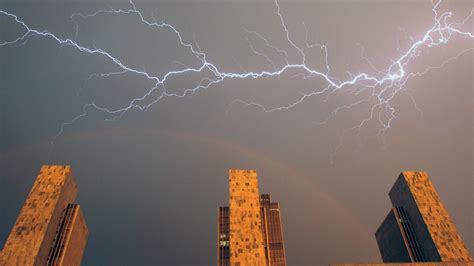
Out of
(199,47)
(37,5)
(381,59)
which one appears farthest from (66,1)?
(381,59)

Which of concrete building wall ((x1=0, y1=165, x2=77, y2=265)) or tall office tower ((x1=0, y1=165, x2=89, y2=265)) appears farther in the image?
tall office tower ((x1=0, y1=165, x2=89, y2=265))

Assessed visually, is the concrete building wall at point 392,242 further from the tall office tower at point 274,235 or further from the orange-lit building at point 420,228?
the tall office tower at point 274,235

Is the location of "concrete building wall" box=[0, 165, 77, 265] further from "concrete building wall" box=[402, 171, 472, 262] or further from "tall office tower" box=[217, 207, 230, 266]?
"concrete building wall" box=[402, 171, 472, 262]

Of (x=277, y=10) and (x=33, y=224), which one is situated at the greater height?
(x=277, y=10)

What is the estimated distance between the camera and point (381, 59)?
112m

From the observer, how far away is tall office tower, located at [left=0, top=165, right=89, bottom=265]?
67.7 m

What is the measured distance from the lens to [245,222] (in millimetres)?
79438

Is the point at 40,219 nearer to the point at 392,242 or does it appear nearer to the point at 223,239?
the point at 223,239

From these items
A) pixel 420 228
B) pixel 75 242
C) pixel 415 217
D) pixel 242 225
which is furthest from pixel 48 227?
pixel 415 217

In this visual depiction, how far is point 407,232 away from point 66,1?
11624 centimetres

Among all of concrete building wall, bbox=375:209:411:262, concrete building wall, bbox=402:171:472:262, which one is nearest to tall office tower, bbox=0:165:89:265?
concrete building wall, bbox=375:209:411:262

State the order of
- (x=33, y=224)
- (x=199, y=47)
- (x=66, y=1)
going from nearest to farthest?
(x=33, y=224) → (x=66, y=1) → (x=199, y=47)

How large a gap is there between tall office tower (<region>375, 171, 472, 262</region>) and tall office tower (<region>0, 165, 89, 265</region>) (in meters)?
79.9

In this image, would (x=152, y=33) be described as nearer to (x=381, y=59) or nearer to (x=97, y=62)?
(x=97, y=62)
